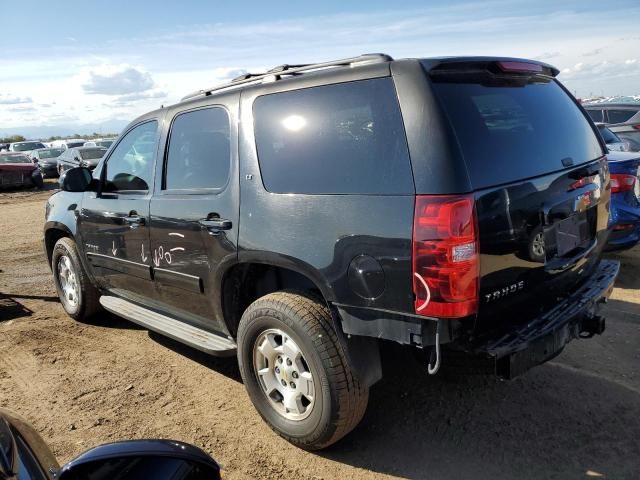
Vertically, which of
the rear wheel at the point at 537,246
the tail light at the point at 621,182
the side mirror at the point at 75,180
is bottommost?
the tail light at the point at 621,182

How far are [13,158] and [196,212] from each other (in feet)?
73.0

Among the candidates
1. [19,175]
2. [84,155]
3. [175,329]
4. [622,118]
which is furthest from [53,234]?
[19,175]

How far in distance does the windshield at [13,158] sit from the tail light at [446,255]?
23.3 metres

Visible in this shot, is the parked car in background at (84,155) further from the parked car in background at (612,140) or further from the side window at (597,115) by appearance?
the parked car in background at (612,140)

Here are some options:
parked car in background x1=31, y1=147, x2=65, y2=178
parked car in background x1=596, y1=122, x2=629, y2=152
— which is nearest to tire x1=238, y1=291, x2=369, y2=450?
parked car in background x1=596, y1=122, x2=629, y2=152

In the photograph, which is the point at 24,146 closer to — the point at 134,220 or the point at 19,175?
the point at 19,175

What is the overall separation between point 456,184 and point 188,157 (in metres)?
2.12

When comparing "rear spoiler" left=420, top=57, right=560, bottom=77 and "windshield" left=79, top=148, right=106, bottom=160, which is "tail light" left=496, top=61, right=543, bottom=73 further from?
"windshield" left=79, top=148, right=106, bottom=160

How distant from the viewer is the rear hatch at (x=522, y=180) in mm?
2494

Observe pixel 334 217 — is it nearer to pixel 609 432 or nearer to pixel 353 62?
pixel 353 62

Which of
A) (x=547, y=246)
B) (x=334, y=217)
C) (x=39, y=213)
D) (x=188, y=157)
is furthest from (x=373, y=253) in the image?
(x=39, y=213)

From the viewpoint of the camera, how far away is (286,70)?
3.39m

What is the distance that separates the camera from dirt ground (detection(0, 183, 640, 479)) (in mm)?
2930

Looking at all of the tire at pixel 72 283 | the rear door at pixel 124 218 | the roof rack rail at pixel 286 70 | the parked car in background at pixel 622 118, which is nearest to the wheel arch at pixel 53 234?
the tire at pixel 72 283
